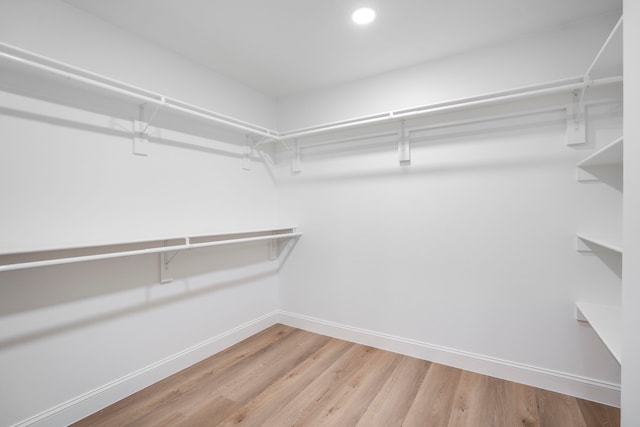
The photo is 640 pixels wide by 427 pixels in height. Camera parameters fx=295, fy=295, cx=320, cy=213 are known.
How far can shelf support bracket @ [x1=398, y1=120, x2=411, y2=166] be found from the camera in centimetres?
242

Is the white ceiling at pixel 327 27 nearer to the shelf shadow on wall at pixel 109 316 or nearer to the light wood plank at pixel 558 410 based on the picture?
the shelf shadow on wall at pixel 109 316

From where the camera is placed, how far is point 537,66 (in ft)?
6.48

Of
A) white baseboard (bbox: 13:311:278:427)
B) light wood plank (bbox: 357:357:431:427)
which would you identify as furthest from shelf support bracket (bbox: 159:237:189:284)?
light wood plank (bbox: 357:357:431:427)

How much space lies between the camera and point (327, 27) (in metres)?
1.94

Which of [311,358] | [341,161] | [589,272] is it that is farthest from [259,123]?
[589,272]

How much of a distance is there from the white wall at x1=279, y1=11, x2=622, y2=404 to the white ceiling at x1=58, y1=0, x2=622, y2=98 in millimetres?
196

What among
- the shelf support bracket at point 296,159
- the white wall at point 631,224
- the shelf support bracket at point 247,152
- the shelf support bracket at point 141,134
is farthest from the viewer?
the shelf support bracket at point 296,159

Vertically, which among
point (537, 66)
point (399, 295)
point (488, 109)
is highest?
point (537, 66)

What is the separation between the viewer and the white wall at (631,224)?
1.03 m

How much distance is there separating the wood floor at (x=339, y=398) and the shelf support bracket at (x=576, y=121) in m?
1.63

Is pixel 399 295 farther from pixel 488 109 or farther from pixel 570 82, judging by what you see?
pixel 570 82

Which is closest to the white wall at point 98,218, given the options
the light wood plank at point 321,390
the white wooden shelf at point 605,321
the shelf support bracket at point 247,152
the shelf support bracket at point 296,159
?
the shelf support bracket at point 247,152

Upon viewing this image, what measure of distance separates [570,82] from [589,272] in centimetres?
120

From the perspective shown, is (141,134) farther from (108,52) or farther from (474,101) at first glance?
(474,101)
